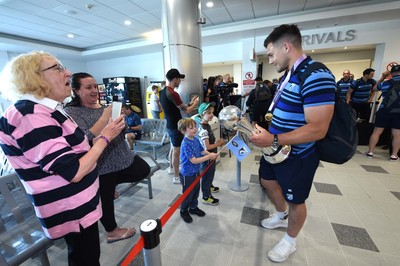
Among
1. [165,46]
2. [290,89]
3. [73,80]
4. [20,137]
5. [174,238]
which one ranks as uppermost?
[165,46]

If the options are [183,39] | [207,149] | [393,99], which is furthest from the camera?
[393,99]

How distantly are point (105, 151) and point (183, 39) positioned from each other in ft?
8.05

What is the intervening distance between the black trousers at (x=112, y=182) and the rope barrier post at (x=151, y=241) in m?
0.94

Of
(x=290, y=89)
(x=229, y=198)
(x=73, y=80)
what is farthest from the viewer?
(x=229, y=198)

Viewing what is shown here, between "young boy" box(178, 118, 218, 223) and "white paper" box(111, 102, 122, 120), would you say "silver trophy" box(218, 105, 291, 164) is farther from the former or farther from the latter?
"white paper" box(111, 102, 122, 120)

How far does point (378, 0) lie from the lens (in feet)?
15.4

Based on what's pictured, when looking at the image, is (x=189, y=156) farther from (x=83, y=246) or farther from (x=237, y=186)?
(x=237, y=186)

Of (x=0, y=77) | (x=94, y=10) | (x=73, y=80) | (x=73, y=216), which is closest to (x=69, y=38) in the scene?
(x=94, y=10)

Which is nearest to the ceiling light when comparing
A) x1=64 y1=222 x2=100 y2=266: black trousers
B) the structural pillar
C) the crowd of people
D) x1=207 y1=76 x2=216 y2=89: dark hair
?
x1=207 y1=76 x2=216 y2=89: dark hair

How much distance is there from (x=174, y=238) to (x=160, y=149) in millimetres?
3103

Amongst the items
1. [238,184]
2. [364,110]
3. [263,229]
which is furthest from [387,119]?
[263,229]

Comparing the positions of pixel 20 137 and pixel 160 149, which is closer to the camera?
pixel 20 137

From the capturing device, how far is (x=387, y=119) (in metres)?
3.63

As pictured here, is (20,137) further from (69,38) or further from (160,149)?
(69,38)
